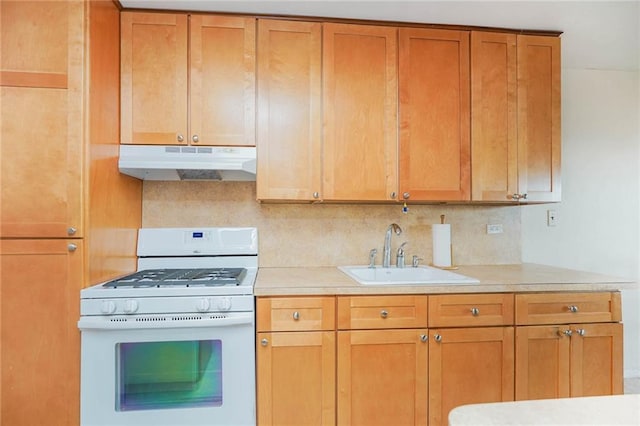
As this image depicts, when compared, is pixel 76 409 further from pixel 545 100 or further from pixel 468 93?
pixel 545 100

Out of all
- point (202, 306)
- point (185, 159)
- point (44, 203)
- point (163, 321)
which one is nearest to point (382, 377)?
point (202, 306)

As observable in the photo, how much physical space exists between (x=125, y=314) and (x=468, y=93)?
2.08 meters

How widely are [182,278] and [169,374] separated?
0.43 m

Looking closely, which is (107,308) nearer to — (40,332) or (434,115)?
(40,332)

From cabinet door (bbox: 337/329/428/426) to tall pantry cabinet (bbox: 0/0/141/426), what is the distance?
1165 mm

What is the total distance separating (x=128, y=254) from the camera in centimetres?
183

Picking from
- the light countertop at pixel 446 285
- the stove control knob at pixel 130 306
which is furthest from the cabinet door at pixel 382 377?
the stove control knob at pixel 130 306

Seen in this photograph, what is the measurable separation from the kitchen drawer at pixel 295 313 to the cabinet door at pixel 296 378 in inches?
1.3

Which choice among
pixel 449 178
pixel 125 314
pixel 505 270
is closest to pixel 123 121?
pixel 125 314

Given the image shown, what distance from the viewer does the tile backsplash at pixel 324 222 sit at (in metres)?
2.03

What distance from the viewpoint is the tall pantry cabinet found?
137 cm

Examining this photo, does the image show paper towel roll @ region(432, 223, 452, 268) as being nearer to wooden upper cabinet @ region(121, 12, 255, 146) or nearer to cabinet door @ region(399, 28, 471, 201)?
cabinet door @ region(399, 28, 471, 201)

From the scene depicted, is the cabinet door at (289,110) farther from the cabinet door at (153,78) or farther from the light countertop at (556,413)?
the light countertop at (556,413)

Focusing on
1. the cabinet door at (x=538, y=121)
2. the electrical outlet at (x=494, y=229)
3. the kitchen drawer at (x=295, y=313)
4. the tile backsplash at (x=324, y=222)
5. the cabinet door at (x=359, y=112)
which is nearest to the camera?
the kitchen drawer at (x=295, y=313)
